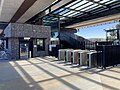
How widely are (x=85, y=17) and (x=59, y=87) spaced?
19050 millimetres

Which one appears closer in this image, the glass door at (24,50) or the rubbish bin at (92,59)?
the rubbish bin at (92,59)

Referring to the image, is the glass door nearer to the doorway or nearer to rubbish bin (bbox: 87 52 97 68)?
the doorway


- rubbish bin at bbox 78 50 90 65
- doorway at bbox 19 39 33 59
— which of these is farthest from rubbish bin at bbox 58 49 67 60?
doorway at bbox 19 39 33 59

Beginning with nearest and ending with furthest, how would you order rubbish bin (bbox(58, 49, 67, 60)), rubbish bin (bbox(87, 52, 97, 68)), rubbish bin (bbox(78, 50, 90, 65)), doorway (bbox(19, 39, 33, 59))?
1. rubbish bin (bbox(87, 52, 97, 68))
2. rubbish bin (bbox(78, 50, 90, 65))
3. rubbish bin (bbox(58, 49, 67, 60))
4. doorway (bbox(19, 39, 33, 59))

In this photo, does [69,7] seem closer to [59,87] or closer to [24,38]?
[24,38]

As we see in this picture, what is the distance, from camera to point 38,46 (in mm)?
19062

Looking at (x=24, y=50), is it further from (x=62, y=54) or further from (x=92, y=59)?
(x=92, y=59)

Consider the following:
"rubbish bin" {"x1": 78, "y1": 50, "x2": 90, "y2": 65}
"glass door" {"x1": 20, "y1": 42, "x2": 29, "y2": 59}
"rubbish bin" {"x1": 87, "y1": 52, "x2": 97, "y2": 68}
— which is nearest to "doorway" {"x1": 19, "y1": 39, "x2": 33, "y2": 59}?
"glass door" {"x1": 20, "y1": 42, "x2": 29, "y2": 59}

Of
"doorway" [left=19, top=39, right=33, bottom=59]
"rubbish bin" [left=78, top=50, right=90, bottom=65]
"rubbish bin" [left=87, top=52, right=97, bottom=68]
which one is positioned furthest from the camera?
"doorway" [left=19, top=39, right=33, bottom=59]

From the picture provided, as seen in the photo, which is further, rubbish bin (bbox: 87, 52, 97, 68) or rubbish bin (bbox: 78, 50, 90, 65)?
rubbish bin (bbox: 78, 50, 90, 65)

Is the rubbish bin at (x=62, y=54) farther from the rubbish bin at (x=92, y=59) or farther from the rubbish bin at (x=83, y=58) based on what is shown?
the rubbish bin at (x=92, y=59)

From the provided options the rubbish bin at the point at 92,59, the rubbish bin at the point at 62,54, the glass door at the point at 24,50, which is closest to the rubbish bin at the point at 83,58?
the rubbish bin at the point at 92,59

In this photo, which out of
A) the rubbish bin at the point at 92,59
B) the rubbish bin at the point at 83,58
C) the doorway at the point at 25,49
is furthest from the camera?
the doorway at the point at 25,49

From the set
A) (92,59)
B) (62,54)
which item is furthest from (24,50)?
(92,59)
